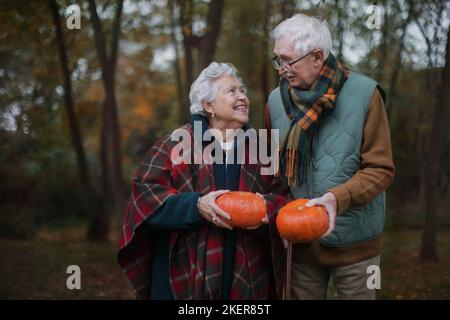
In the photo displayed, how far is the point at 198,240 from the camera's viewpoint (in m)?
2.71

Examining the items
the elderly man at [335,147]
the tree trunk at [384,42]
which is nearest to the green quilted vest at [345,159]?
the elderly man at [335,147]

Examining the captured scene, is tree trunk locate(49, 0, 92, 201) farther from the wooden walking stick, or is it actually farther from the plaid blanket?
the wooden walking stick

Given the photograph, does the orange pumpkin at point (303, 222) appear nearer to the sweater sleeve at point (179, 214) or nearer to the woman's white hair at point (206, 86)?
the sweater sleeve at point (179, 214)

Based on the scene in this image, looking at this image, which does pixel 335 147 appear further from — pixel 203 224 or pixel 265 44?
pixel 265 44

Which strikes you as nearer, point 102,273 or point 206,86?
point 206,86

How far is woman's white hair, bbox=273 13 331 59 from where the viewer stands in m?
2.59

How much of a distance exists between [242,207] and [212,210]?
0.15 metres

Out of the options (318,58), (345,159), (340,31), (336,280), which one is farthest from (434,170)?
(318,58)

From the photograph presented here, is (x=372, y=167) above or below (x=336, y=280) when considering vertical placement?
above

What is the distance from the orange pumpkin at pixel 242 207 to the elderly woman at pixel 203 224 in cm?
5

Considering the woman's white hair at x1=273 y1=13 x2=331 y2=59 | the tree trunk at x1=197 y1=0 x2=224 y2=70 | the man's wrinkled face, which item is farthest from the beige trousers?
the tree trunk at x1=197 y1=0 x2=224 y2=70
